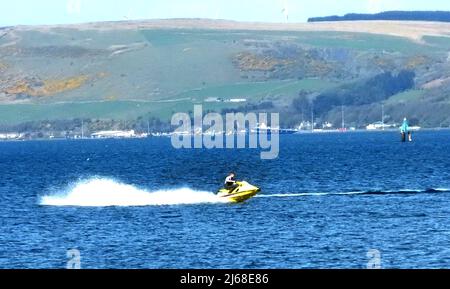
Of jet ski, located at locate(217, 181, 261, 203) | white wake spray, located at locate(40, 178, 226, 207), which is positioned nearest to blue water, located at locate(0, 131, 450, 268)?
Result: white wake spray, located at locate(40, 178, 226, 207)

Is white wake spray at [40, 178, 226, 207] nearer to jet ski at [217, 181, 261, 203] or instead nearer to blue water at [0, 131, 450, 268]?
blue water at [0, 131, 450, 268]

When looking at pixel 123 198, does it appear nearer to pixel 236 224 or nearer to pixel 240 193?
pixel 240 193

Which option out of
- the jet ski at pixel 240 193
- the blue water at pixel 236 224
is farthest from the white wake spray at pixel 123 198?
the jet ski at pixel 240 193

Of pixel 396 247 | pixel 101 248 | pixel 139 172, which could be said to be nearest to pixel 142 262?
pixel 101 248

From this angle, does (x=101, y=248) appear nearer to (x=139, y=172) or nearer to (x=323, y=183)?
(x=323, y=183)

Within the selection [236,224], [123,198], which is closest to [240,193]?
[236,224]

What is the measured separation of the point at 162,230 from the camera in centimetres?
5625

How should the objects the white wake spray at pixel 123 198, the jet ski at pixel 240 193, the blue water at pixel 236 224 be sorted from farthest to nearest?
the white wake spray at pixel 123 198
the jet ski at pixel 240 193
the blue water at pixel 236 224

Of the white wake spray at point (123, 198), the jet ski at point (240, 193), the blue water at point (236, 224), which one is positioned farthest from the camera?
the white wake spray at point (123, 198)

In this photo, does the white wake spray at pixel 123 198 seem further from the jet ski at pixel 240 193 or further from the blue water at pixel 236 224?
the jet ski at pixel 240 193

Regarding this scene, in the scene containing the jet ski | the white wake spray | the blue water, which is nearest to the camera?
the blue water

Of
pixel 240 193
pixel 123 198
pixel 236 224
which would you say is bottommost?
pixel 123 198
